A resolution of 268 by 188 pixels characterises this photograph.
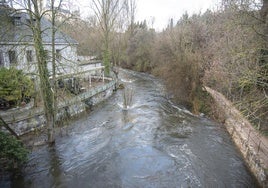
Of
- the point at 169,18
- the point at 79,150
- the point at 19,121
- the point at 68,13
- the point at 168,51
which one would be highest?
the point at 169,18

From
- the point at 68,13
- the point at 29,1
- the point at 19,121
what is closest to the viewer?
the point at 29,1

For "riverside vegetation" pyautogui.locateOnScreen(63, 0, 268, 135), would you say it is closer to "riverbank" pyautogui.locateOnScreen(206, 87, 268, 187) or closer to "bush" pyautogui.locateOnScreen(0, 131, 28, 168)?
"riverbank" pyautogui.locateOnScreen(206, 87, 268, 187)

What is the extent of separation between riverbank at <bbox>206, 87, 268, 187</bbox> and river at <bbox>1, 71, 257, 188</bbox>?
339mm

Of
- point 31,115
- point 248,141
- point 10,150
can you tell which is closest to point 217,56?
point 248,141

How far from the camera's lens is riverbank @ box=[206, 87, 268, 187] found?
7517mm

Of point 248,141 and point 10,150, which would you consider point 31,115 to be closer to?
point 10,150

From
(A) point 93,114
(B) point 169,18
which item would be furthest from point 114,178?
(B) point 169,18

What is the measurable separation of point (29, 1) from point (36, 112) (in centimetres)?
597

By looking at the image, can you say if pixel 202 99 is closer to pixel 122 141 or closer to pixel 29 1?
pixel 122 141

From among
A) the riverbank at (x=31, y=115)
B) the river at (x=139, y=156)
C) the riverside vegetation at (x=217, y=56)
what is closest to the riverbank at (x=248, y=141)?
the river at (x=139, y=156)

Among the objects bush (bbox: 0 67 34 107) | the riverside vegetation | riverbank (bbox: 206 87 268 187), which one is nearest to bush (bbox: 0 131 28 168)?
Answer: bush (bbox: 0 67 34 107)

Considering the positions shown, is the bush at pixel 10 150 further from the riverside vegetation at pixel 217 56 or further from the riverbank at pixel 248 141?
the riverbank at pixel 248 141

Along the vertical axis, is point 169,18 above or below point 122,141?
above

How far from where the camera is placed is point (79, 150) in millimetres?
9945
